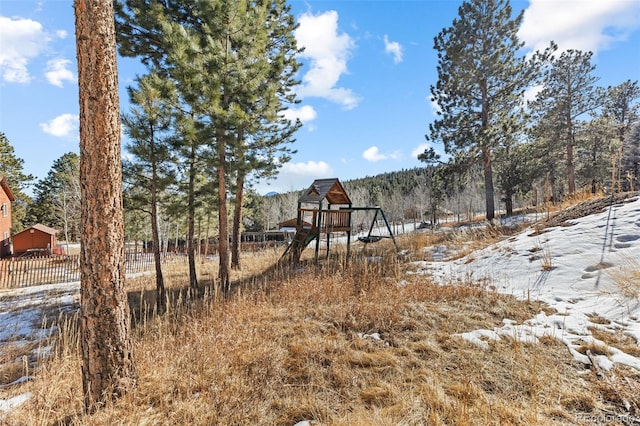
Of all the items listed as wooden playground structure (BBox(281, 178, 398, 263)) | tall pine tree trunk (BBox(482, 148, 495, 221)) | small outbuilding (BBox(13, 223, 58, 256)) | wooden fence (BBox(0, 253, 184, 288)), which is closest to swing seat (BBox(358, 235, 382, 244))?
wooden playground structure (BBox(281, 178, 398, 263))

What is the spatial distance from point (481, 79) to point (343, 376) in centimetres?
1522

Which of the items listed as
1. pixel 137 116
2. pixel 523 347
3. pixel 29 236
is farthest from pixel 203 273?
pixel 29 236

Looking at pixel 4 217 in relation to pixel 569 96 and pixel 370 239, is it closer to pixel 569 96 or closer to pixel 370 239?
pixel 370 239

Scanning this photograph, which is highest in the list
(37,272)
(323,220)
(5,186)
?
(5,186)

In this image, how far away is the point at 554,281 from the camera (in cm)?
514

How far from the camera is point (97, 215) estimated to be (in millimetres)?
2492

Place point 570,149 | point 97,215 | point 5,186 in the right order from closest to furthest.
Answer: point 97,215 → point 570,149 → point 5,186

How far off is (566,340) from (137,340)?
17.0ft

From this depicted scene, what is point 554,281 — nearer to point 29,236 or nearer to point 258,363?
point 258,363

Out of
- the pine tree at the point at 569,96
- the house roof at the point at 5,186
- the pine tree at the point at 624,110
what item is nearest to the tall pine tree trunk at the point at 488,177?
the pine tree at the point at 569,96

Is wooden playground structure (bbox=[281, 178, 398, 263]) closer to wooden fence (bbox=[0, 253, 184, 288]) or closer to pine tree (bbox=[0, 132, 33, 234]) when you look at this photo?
wooden fence (bbox=[0, 253, 184, 288])

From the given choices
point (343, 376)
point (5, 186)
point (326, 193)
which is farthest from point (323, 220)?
point (5, 186)

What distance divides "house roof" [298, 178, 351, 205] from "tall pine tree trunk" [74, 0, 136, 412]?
8.31m

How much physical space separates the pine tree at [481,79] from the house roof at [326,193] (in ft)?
22.7
